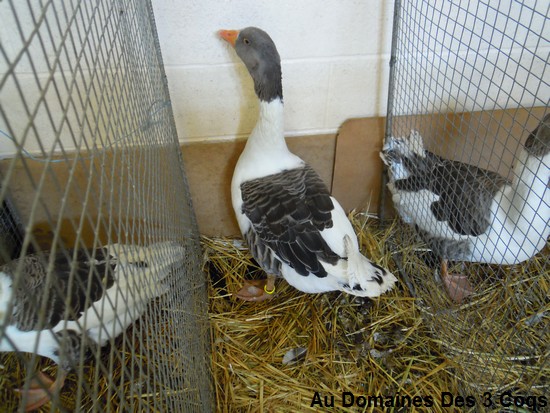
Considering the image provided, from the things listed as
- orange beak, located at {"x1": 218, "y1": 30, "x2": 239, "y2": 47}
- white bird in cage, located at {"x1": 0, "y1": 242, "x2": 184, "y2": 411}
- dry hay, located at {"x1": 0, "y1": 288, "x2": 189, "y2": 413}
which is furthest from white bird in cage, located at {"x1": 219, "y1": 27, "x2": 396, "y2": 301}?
dry hay, located at {"x1": 0, "y1": 288, "x2": 189, "y2": 413}

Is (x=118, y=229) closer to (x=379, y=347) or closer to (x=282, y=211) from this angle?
(x=282, y=211)

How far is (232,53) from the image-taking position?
1.40 metres

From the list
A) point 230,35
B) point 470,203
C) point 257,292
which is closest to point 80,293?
point 257,292

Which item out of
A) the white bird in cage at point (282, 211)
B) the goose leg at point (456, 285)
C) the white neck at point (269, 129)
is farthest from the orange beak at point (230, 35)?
the goose leg at point (456, 285)

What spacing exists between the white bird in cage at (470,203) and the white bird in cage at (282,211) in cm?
30

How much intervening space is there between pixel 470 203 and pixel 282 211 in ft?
2.08

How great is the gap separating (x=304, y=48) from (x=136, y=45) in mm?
681

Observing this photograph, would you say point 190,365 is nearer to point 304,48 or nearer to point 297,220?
point 297,220

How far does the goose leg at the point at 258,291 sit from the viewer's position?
5.18 feet

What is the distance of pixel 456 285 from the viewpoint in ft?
5.08

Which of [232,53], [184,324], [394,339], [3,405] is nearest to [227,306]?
[184,324]

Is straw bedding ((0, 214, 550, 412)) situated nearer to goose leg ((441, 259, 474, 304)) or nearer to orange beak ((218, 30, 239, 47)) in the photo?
goose leg ((441, 259, 474, 304))

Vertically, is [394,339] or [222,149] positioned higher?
[222,149]

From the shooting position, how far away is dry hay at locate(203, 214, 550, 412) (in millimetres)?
1300
